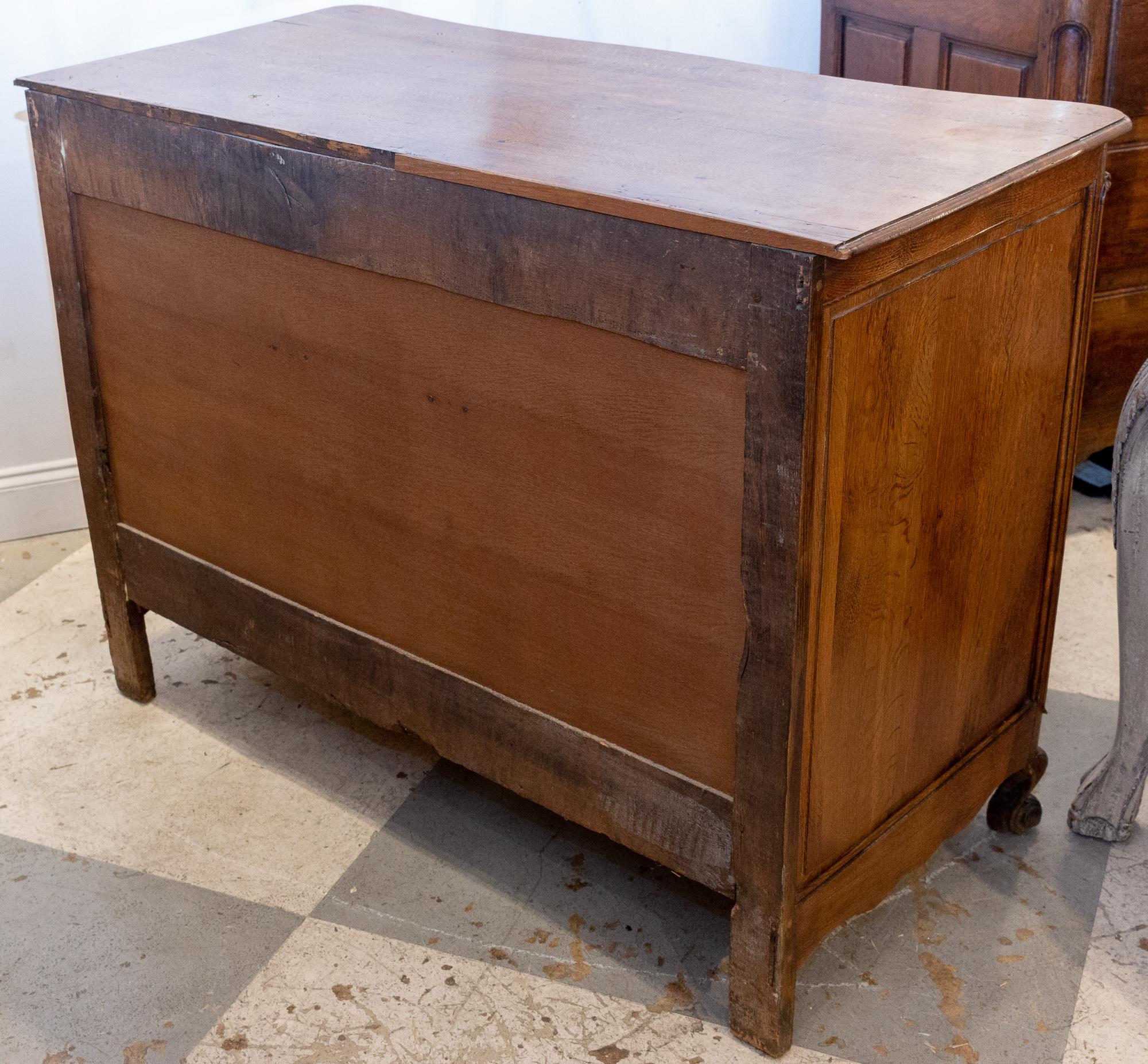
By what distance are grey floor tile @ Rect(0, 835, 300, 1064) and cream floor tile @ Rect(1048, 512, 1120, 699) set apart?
1197 mm

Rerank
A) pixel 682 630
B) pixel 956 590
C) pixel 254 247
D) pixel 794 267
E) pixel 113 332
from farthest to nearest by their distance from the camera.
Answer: pixel 113 332, pixel 254 247, pixel 956 590, pixel 682 630, pixel 794 267

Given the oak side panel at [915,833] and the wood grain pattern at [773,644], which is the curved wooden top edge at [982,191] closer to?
the wood grain pattern at [773,644]

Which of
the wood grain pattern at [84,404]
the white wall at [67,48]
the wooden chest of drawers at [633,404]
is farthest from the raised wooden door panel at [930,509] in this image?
the white wall at [67,48]

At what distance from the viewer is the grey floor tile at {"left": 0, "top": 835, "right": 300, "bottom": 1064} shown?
1478mm

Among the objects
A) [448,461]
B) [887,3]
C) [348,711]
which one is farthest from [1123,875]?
[887,3]

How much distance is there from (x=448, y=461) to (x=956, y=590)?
0.56 metres

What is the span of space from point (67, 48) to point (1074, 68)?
159 centimetres

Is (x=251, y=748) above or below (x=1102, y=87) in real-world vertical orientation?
below

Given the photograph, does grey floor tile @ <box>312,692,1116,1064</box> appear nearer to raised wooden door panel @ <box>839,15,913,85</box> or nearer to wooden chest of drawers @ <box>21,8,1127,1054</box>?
wooden chest of drawers @ <box>21,8,1127,1054</box>

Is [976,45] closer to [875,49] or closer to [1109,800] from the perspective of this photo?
[875,49]

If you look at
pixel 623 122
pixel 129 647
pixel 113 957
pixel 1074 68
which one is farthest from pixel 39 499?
pixel 1074 68

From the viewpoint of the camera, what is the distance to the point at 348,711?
206cm

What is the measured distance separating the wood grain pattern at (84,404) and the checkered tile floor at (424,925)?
108 millimetres

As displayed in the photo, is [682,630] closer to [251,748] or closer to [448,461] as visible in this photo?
[448,461]
